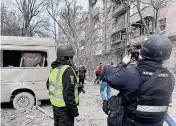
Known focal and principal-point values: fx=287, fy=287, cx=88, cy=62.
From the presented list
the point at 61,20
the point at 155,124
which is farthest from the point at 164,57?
the point at 61,20

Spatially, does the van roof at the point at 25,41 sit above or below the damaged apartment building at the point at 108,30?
below

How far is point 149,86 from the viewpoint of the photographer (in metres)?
2.39

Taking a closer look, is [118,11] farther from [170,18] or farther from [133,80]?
[133,80]

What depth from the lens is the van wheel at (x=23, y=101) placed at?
8809mm

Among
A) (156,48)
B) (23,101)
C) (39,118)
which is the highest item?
(156,48)

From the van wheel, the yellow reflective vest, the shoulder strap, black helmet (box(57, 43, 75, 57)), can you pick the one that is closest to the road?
the van wheel

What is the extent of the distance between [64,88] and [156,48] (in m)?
1.56

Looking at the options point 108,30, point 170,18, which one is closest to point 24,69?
point 170,18

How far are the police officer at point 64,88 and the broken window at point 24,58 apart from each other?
17.1 feet

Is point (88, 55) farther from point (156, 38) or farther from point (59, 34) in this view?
point (156, 38)

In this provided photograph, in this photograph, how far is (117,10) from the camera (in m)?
37.2

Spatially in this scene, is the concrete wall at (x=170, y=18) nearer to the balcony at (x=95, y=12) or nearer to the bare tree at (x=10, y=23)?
the balcony at (x=95, y=12)

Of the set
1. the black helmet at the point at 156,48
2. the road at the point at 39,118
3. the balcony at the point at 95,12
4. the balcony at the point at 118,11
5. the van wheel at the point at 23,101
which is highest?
the balcony at the point at 118,11

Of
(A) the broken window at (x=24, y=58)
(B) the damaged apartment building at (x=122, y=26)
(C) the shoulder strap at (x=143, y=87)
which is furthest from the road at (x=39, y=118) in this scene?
(B) the damaged apartment building at (x=122, y=26)
